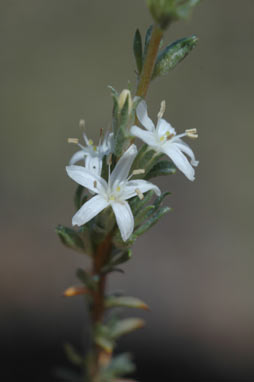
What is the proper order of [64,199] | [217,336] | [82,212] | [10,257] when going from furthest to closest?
[64,199] → [10,257] → [217,336] → [82,212]

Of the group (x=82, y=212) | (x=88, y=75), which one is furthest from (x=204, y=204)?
(x=82, y=212)

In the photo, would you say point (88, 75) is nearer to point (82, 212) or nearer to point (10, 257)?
point (10, 257)

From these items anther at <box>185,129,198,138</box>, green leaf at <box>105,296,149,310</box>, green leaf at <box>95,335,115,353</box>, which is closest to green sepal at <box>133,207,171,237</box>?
anther at <box>185,129,198,138</box>

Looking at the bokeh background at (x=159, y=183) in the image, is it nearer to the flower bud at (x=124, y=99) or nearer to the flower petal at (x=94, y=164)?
the flower petal at (x=94, y=164)

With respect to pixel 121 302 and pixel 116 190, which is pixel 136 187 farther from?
pixel 121 302

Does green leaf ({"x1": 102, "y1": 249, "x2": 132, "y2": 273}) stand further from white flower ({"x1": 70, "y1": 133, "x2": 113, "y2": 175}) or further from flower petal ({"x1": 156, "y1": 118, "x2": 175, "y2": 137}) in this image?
flower petal ({"x1": 156, "y1": 118, "x2": 175, "y2": 137})
